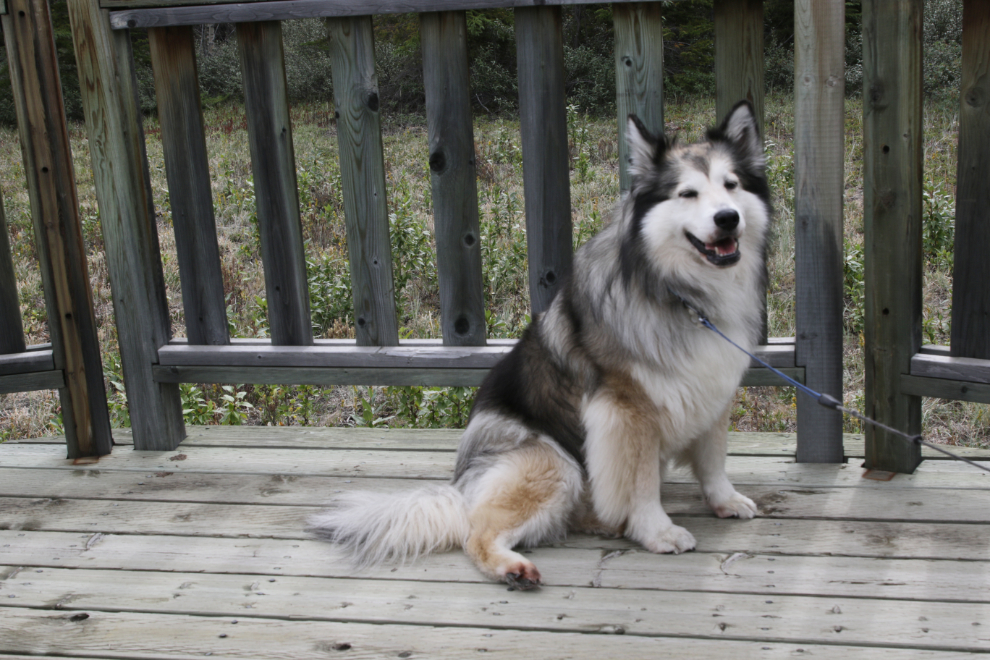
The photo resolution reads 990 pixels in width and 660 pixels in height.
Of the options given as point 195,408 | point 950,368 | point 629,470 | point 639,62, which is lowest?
point 195,408

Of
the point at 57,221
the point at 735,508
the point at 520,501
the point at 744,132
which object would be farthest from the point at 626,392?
the point at 57,221

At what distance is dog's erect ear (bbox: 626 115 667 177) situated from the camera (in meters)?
2.35

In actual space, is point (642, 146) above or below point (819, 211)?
above

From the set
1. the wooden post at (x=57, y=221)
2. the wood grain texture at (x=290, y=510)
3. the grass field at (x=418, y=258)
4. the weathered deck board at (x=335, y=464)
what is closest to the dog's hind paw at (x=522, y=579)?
the wood grain texture at (x=290, y=510)

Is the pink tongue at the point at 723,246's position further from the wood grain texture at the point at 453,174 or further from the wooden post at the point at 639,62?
the wood grain texture at the point at 453,174

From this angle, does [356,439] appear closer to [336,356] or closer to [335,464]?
[335,464]

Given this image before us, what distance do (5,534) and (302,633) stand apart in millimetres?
1353

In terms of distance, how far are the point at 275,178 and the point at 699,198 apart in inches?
69.4

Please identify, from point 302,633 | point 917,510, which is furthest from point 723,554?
point 302,633

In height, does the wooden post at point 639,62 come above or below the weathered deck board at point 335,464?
above

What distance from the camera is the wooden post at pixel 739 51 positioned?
279cm

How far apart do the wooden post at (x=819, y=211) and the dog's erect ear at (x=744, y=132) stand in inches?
18.9

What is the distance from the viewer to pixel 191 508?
292cm

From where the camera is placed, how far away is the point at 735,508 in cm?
265
